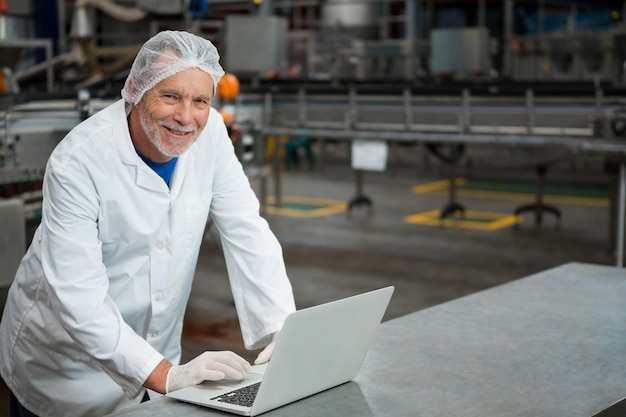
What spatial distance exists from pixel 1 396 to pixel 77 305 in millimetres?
2316

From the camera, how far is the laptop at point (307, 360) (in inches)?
54.9

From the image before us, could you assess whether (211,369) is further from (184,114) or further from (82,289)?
(184,114)

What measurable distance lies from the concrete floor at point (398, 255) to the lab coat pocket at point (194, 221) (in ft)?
6.58

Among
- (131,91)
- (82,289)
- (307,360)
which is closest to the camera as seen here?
(307,360)

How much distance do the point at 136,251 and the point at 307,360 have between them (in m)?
0.60

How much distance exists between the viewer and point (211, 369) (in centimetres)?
154

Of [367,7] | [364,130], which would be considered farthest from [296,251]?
[367,7]

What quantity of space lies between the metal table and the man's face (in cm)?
52

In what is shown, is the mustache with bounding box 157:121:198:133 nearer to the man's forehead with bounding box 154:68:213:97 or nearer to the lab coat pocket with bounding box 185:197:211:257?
the man's forehead with bounding box 154:68:213:97

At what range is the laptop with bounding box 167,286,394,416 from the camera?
4.58ft

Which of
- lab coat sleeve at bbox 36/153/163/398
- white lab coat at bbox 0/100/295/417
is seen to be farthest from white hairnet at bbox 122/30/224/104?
lab coat sleeve at bbox 36/153/163/398

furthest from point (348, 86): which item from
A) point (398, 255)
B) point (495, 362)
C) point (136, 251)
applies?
point (495, 362)

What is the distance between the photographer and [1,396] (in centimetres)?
373

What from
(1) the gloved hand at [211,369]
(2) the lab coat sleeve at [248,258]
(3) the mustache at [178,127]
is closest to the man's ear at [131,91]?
(3) the mustache at [178,127]
